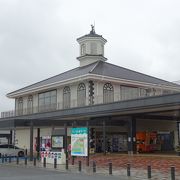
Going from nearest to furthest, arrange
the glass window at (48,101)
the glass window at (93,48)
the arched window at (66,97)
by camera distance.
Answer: the arched window at (66,97), the glass window at (48,101), the glass window at (93,48)

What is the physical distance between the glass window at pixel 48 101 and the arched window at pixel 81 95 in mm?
4134

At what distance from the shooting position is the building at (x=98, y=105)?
3325cm

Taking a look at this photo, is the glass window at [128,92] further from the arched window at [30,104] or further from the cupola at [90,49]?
the arched window at [30,104]

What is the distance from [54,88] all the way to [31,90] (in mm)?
4101

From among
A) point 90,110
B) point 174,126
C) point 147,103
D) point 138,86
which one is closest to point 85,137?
point 147,103

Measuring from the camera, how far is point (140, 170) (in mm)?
21406

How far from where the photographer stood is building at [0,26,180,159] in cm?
3325

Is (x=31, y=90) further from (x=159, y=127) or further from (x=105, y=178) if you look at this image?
(x=105, y=178)

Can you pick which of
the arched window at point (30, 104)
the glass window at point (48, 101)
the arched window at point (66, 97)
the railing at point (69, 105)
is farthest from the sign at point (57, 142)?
the arched window at point (30, 104)

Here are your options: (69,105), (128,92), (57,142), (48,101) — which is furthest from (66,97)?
(57,142)

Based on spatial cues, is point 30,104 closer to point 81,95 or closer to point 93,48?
point 93,48

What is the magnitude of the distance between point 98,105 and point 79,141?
20.3 feet

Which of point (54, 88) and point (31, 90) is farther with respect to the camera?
point (31, 90)

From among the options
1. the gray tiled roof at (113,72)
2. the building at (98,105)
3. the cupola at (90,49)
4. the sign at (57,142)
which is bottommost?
the sign at (57,142)
